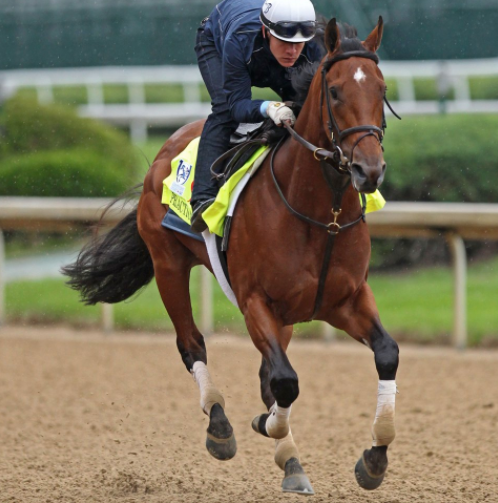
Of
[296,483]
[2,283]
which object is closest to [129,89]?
[2,283]

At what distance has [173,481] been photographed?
4758 millimetres

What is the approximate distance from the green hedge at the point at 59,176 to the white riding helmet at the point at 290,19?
5.00 m

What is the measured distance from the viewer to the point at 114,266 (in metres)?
5.59

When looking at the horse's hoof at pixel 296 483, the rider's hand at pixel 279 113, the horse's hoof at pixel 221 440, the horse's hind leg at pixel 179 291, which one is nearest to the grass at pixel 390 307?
the horse's hind leg at pixel 179 291

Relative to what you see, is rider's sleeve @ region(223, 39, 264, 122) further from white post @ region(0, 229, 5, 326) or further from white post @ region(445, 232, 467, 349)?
white post @ region(0, 229, 5, 326)

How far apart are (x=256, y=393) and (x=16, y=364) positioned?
6.29ft

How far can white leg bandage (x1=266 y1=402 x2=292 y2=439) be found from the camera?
4.10 meters

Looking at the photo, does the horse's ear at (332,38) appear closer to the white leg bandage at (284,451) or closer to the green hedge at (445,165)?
the white leg bandage at (284,451)

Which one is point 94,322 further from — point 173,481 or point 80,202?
point 173,481

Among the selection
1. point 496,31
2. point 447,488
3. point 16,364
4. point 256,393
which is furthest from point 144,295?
point 447,488

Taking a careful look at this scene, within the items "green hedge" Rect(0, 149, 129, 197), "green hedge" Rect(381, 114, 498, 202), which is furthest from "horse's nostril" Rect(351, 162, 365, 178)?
"green hedge" Rect(0, 149, 129, 197)

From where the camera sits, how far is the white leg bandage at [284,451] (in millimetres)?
4199

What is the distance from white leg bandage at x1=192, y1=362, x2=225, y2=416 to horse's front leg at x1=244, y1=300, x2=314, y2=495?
49cm

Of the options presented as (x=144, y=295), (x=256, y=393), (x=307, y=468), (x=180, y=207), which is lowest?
(x=144, y=295)
